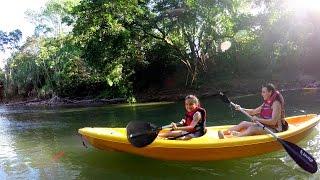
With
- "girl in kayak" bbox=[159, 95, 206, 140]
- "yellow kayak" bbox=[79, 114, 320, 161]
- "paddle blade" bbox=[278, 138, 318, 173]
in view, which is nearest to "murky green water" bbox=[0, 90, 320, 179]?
"paddle blade" bbox=[278, 138, 318, 173]

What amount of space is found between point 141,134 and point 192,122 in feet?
3.47

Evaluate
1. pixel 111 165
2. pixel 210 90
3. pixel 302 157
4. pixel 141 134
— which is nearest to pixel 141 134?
pixel 141 134

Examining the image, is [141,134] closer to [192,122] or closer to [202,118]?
[192,122]

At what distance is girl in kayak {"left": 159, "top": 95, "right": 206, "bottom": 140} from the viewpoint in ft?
23.2

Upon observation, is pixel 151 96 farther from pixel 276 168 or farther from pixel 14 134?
pixel 276 168

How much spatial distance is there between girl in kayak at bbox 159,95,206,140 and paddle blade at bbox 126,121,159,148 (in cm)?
69

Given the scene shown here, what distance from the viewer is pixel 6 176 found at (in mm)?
7180

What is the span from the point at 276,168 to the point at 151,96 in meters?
18.5

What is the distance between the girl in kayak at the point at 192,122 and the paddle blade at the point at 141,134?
0.69m

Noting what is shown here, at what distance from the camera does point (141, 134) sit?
21.6ft

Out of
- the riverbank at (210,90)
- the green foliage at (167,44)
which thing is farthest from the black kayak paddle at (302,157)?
the riverbank at (210,90)

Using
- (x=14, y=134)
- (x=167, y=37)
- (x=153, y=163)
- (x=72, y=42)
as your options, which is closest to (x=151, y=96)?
(x=167, y=37)

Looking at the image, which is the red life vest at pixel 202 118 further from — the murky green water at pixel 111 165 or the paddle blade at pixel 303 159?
the paddle blade at pixel 303 159

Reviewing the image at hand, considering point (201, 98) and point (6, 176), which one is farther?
point (201, 98)
